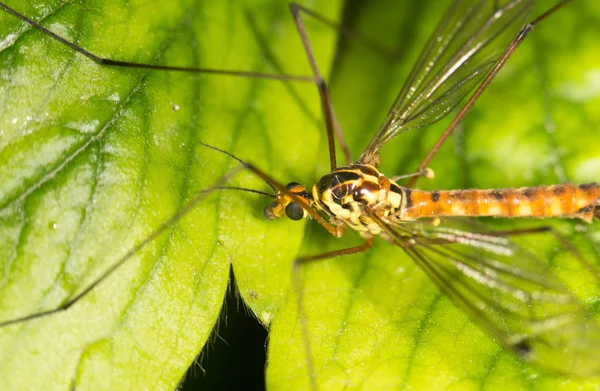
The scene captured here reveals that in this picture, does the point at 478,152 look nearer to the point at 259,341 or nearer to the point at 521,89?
the point at 521,89

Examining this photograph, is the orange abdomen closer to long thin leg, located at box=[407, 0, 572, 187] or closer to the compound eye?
long thin leg, located at box=[407, 0, 572, 187]

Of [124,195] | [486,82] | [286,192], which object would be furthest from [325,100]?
[124,195]

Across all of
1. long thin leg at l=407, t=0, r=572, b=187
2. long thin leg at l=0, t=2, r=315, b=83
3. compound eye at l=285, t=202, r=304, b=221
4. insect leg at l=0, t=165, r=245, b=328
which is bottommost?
insect leg at l=0, t=165, r=245, b=328

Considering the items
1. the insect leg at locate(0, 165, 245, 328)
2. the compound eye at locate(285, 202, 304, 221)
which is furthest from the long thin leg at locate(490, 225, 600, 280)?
the insect leg at locate(0, 165, 245, 328)

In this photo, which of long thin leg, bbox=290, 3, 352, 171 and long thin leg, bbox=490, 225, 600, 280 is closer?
long thin leg, bbox=490, 225, 600, 280

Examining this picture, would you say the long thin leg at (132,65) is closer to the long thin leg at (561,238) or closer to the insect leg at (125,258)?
the insect leg at (125,258)

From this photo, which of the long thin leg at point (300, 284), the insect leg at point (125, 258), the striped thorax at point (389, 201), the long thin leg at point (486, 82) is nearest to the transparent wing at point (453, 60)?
the long thin leg at point (486, 82)
